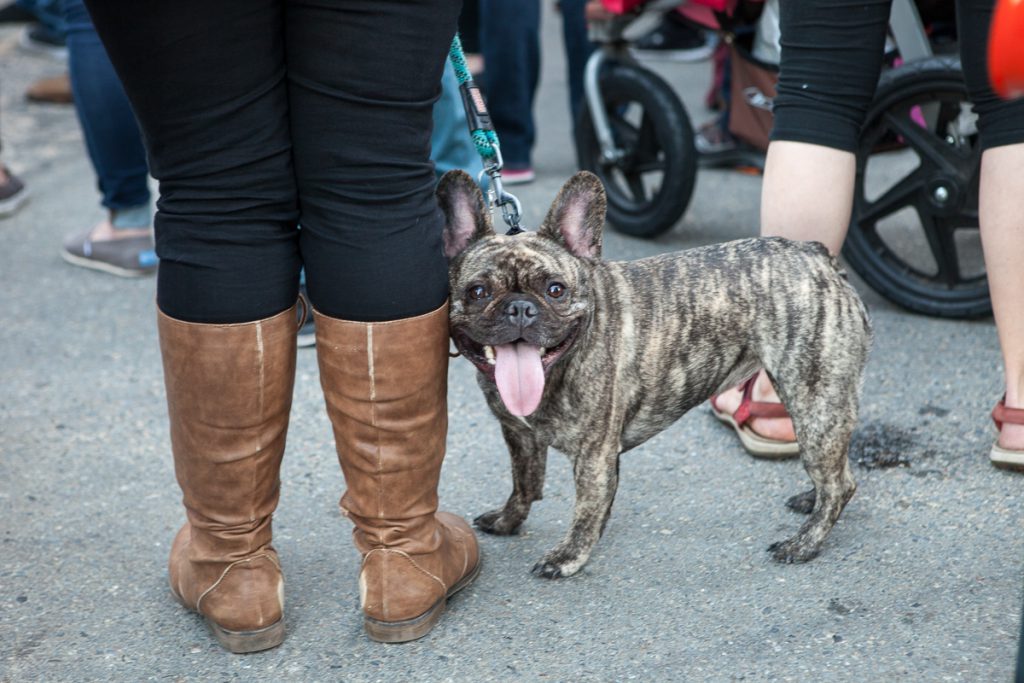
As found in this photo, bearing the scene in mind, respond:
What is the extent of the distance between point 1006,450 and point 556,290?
1334mm

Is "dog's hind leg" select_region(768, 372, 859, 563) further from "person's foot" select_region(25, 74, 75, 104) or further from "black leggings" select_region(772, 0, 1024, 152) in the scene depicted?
"person's foot" select_region(25, 74, 75, 104)

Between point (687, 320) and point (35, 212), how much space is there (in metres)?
4.13

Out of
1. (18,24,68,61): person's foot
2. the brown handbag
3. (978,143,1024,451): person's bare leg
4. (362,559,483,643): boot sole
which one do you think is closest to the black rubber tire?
the brown handbag

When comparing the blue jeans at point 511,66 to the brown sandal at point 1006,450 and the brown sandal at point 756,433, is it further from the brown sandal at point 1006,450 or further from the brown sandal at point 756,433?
the brown sandal at point 1006,450

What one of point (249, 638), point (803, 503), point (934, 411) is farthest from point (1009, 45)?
point (934, 411)

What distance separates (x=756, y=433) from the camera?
→ 302 cm

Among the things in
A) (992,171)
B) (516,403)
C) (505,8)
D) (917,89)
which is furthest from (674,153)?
(516,403)

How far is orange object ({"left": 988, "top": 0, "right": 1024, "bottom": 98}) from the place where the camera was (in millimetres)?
1332

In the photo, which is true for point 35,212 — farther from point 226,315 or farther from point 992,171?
point 992,171

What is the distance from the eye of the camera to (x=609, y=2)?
447cm

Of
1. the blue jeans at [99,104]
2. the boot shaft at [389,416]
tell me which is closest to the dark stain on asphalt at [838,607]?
the boot shaft at [389,416]

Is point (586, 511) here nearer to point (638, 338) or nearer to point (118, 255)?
point (638, 338)

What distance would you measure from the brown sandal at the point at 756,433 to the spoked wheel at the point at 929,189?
100cm

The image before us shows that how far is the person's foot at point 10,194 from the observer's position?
5465mm
